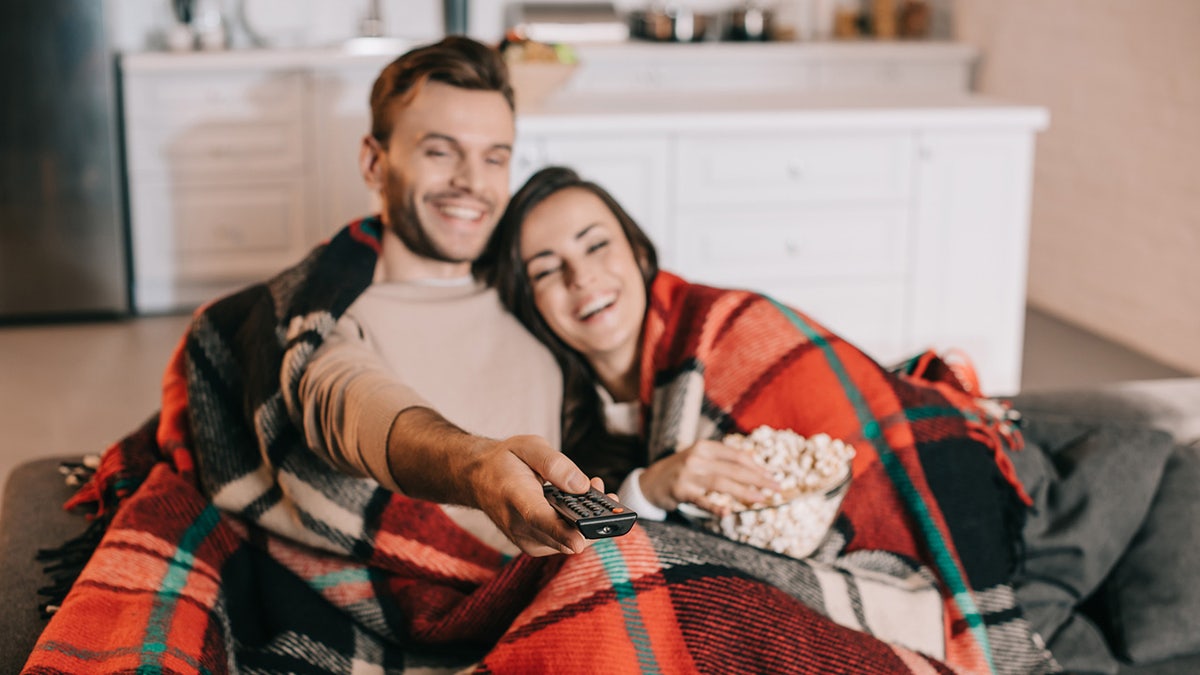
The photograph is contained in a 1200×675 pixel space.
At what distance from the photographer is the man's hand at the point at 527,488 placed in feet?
2.92

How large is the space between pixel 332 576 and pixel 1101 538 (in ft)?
3.27

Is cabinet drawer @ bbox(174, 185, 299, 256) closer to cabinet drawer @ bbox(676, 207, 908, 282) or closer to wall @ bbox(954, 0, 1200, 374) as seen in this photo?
cabinet drawer @ bbox(676, 207, 908, 282)

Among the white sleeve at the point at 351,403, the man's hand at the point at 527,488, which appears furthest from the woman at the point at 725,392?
the man's hand at the point at 527,488

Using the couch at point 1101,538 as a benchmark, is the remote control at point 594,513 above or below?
above

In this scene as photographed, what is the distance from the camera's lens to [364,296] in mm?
1697

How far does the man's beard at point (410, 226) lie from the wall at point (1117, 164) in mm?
3085

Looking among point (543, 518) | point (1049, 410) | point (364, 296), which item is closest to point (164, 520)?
point (364, 296)

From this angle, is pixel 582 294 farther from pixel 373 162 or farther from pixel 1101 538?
pixel 1101 538

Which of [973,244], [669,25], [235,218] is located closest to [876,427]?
[973,244]

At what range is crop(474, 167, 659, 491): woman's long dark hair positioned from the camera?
1763 millimetres

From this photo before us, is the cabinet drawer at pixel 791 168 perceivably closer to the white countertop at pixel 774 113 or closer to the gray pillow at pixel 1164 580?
the white countertop at pixel 774 113

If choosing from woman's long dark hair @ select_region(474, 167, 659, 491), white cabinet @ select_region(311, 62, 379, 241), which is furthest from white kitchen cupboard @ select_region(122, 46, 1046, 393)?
white cabinet @ select_region(311, 62, 379, 241)

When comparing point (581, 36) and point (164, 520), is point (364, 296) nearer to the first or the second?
point (164, 520)

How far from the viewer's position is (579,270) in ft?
5.71
